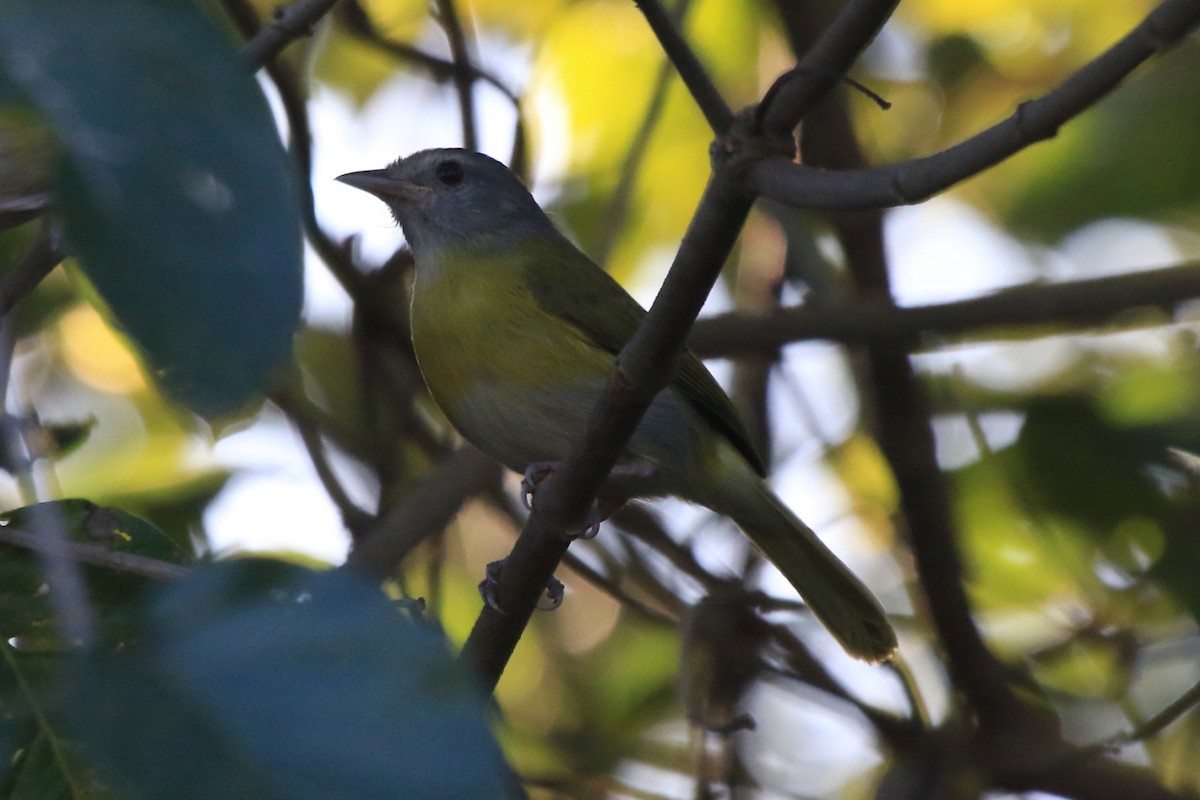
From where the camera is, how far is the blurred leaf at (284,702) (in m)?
1.04

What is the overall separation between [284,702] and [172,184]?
42 cm

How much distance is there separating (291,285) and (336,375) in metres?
3.62

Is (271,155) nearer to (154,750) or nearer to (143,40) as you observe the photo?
(143,40)

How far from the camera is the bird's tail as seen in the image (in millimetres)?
3891

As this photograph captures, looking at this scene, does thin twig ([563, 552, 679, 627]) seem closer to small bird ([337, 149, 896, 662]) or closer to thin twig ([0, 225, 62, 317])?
small bird ([337, 149, 896, 662])

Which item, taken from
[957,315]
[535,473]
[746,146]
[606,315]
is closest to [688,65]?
[746,146]

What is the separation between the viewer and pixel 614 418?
6.85 ft

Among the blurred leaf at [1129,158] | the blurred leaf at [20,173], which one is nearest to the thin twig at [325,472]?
the blurred leaf at [20,173]

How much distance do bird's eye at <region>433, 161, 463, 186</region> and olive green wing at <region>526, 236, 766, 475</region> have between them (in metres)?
0.48

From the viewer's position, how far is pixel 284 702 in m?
1.09

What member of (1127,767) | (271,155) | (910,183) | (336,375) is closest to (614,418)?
(910,183)

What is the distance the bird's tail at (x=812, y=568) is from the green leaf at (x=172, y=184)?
2.78m

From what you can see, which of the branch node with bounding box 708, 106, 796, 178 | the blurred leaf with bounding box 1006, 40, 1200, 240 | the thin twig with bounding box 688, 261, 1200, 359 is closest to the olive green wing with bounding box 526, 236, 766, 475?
the thin twig with bounding box 688, 261, 1200, 359

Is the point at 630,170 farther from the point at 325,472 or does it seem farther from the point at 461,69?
the point at 325,472
